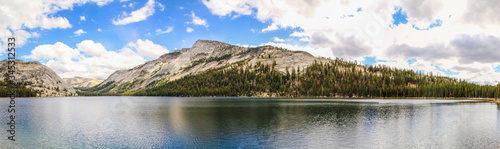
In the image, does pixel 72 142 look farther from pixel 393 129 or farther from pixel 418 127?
pixel 418 127

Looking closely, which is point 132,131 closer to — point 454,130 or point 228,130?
point 228,130

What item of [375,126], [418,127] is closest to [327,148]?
[375,126]

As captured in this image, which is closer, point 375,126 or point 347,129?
point 347,129

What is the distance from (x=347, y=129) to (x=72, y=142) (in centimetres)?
5201

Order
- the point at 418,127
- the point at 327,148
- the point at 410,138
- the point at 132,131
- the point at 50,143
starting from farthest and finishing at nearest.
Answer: the point at 418,127 < the point at 132,131 < the point at 410,138 < the point at 50,143 < the point at 327,148

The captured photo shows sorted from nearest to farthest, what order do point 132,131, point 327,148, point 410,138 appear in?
point 327,148 < point 410,138 < point 132,131

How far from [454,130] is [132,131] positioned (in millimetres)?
67407

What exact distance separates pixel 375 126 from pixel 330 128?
11586mm

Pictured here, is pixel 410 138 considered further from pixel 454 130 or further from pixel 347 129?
pixel 454 130

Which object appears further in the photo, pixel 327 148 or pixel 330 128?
pixel 330 128

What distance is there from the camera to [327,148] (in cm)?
4134

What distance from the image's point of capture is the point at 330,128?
5897 centimetres

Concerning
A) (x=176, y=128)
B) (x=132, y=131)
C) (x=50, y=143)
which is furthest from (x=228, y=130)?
(x=50, y=143)

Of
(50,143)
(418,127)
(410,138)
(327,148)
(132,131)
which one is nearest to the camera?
(327,148)
